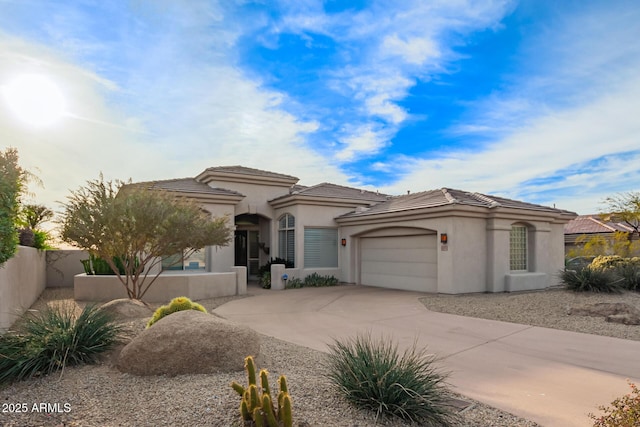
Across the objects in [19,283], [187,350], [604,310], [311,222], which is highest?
[311,222]

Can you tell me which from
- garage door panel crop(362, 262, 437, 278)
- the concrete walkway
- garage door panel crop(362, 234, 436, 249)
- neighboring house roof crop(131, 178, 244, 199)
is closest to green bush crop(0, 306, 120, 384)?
the concrete walkway

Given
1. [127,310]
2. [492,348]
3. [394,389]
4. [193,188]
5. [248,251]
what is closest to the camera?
[394,389]

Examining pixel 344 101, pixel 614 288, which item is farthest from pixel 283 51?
pixel 614 288

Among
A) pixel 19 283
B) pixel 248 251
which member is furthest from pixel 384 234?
pixel 19 283

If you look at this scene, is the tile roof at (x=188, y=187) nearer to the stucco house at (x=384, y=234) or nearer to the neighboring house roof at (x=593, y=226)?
the stucco house at (x=384, y=234)

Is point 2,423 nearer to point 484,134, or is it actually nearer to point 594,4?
point 594,4

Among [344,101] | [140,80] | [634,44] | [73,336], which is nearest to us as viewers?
[73,336]

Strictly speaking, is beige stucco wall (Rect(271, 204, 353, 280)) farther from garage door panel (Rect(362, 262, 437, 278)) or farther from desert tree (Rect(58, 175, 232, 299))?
desert tree (Rect(58, 175, 232, 299))

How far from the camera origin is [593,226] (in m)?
32.2

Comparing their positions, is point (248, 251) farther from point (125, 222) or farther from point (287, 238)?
point (125, 222)

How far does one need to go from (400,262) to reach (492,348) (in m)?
8.84

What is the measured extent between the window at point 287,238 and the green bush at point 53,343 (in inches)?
477

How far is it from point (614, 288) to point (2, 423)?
51.1 ft

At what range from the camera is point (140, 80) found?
952 cm
